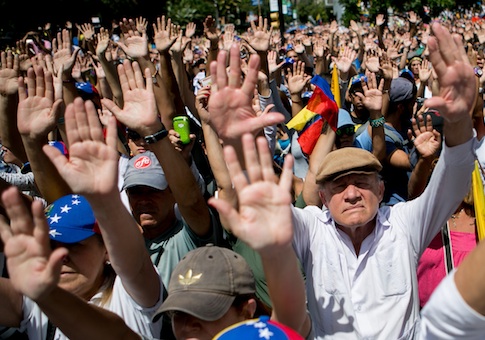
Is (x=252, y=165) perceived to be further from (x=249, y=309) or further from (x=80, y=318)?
(x=80, y=318)

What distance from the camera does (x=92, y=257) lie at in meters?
2.49

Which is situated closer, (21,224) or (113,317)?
(21,224)

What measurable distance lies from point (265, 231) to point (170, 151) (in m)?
1.17

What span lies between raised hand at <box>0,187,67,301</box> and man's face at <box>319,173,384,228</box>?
1.33 meters

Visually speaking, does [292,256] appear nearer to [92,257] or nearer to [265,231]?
[265,231]

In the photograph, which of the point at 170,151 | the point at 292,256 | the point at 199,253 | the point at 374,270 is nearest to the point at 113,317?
the point at 199,253

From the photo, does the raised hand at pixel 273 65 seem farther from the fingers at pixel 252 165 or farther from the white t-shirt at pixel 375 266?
the fingers at pixel 252 165

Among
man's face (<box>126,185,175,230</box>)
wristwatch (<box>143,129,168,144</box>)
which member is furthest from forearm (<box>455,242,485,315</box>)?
man's face (<box>126,185,175,230</box>)

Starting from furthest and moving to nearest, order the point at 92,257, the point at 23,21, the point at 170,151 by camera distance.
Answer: the point at 23,21 < the point at 170,151 < the point at 92,257

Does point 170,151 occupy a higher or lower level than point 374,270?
higher

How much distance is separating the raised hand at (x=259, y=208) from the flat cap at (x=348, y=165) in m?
0.96

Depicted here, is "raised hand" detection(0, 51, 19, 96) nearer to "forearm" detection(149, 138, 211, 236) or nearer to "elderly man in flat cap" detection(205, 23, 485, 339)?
"forearm" detection(149, 138, 211, 236)

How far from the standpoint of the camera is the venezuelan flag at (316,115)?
3687mm

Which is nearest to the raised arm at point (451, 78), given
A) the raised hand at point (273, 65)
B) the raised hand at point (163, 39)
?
the raised hand at point (273, 65)
